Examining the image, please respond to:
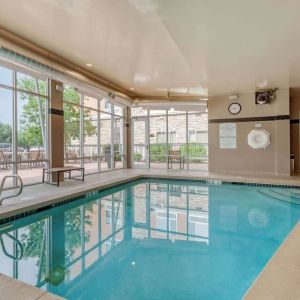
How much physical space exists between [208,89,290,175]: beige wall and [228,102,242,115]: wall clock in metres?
0.11

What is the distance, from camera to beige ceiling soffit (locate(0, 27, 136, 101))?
13.3 ft

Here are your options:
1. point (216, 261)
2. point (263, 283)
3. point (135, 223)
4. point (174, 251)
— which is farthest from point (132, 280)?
point (135, 223)

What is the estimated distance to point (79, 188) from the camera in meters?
5.58

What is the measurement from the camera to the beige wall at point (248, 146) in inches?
304

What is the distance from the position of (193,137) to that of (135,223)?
6.16m

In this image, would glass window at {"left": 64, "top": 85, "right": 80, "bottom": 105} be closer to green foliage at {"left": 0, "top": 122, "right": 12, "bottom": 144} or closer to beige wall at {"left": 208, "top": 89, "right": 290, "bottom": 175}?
green foliage at {"left": 0, "top": 122, "right": 12, "bottom": 144}

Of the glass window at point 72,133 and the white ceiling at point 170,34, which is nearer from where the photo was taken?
the white ceiling at point 170,34

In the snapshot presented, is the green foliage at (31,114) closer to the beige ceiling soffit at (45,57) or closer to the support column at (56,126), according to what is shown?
the support column at (56,126)

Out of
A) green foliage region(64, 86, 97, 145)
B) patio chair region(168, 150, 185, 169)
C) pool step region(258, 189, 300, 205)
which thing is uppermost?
green foliage region(64, 86, 97, 145)

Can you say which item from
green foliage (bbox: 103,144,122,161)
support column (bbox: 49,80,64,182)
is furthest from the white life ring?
support column (bbox: 49,80,64,182)

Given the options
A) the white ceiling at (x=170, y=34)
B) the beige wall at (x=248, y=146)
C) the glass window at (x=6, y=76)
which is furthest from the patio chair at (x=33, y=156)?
the beige wall at (x=248, y=146)

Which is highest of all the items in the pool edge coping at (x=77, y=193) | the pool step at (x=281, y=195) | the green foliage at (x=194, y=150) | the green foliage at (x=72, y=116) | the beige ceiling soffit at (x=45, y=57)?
the beige ceiling soffit at (x=45, y=57)

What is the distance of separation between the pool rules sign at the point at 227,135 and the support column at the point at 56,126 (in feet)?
17.4

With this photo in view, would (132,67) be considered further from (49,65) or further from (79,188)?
(79,188)
